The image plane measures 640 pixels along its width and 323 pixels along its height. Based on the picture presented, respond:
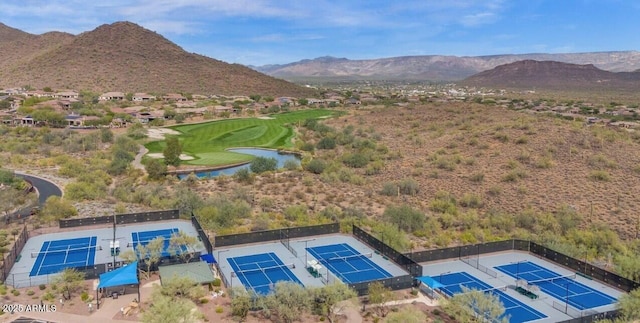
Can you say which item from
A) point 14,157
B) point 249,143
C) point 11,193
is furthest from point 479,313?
point 249,143

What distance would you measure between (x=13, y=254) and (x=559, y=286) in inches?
1020

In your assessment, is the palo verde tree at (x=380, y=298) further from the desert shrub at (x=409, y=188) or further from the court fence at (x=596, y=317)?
the desert shrub at (x=409, y=188)

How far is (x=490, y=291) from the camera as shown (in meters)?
21.8

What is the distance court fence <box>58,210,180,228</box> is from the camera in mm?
29297

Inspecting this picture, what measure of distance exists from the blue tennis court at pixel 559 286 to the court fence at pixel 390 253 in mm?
4740

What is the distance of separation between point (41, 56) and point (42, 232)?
421 ft

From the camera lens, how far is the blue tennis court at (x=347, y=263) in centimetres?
2316

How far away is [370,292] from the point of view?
795 inches

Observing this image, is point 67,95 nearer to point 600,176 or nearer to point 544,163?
point 544,163

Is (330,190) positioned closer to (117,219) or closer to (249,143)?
(117,219)

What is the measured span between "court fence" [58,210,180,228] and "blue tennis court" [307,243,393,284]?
10010 mm

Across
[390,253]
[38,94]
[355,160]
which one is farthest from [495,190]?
[38,94]

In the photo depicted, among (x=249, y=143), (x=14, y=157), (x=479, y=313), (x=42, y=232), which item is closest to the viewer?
(x=479, y=313)

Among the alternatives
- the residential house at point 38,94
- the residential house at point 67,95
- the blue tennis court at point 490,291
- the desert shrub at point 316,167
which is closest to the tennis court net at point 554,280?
the blue tennis court at point 490,291
